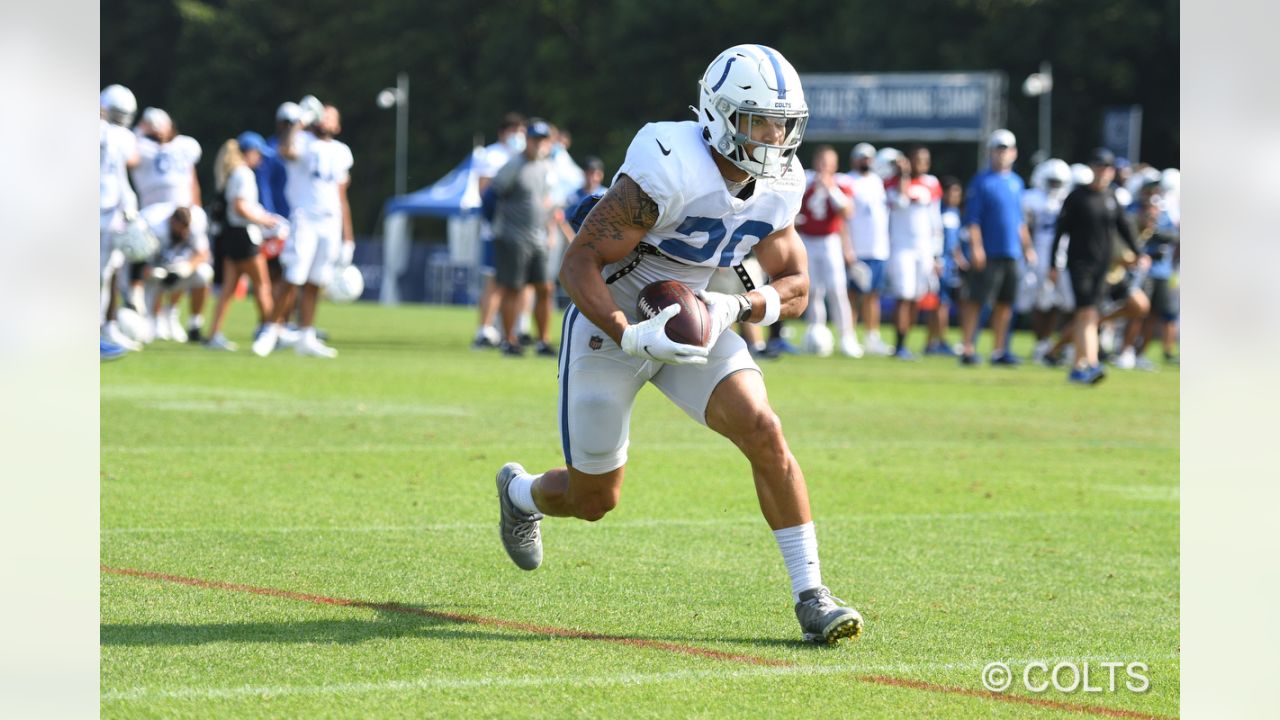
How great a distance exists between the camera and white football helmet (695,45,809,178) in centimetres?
542

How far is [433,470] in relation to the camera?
9188mm

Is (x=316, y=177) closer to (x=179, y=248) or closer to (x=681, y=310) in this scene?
(x=179, y=248)

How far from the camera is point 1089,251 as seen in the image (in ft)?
53.4

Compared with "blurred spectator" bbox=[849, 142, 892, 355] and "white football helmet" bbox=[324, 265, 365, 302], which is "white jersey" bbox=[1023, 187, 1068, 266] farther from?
"white football helmet" bbox=[324, 265, 365, 302]

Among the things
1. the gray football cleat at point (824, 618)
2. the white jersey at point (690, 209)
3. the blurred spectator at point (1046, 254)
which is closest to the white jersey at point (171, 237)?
the blurred spectator at point (1046, 254)

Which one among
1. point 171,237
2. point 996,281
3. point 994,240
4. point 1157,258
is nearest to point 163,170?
point 171,237

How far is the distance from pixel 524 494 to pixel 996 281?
13.1m

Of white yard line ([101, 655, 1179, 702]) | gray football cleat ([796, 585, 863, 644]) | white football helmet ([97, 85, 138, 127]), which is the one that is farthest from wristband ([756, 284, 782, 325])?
white football helmet ([97, 85, 138, 127])

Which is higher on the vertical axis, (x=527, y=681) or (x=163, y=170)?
(x=163, y=170)

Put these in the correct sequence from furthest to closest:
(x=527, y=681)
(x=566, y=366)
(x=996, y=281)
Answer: (x=996, y=281), (x=566, y=366), (x=527, y=681)

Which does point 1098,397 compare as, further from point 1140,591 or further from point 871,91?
point 871,91

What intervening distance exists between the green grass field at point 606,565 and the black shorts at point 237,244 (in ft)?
10.9
